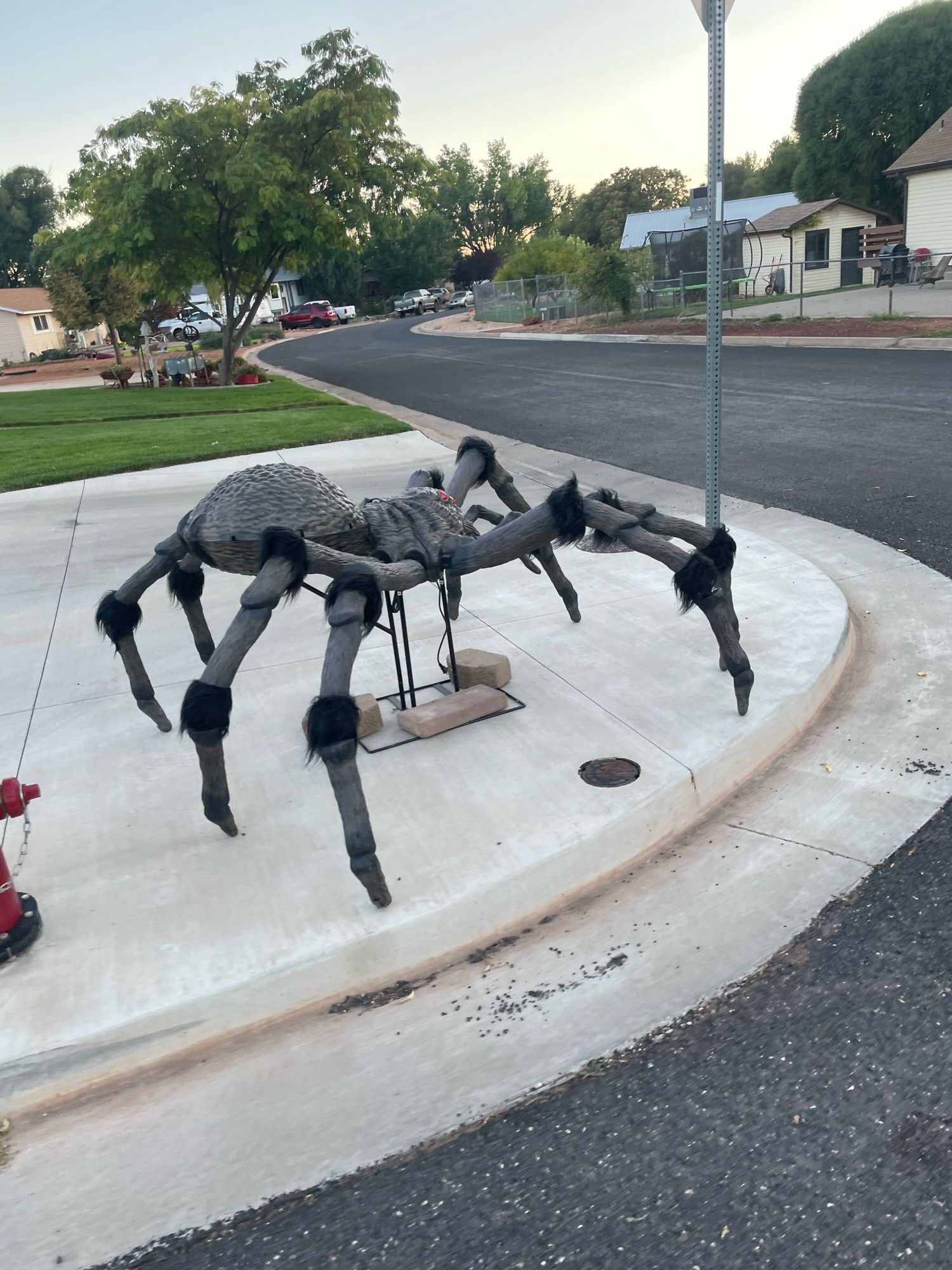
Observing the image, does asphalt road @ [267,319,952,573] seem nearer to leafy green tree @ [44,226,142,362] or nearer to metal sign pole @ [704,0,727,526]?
metal sign pole @ [704,0,727,526]

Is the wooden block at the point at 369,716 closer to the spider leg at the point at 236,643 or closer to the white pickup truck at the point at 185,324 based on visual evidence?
the spider leg at the point at 236,643

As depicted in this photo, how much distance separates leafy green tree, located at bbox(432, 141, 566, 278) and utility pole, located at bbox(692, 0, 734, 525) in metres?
88.6

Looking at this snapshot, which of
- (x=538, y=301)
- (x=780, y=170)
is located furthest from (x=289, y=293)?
(x=538, y=301)

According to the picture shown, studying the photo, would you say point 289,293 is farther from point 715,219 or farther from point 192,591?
point 192,591

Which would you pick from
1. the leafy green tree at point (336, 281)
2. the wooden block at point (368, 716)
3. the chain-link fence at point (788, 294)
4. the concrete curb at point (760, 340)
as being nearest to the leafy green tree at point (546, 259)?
the chain-link fence at point (788, 294)

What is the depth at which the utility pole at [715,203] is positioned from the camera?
4555 millimetres

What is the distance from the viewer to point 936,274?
2783 centimetres

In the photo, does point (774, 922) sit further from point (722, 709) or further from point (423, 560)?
point (423, 560)

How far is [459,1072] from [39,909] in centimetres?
175

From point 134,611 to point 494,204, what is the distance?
96.9 meters

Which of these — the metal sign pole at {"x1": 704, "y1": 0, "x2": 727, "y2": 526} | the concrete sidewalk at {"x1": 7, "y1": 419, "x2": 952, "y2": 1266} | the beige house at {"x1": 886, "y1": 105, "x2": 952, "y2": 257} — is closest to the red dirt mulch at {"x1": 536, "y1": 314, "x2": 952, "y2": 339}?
the beige house at {"x1": 886, "y1": 105, "x2": 952, "y2": 257}

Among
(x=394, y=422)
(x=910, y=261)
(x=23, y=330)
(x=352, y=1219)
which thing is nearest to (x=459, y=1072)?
(x=352, y=1219)

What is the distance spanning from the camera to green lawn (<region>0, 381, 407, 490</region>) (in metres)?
12.1

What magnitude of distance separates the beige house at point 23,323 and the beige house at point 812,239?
35128 millimetres
